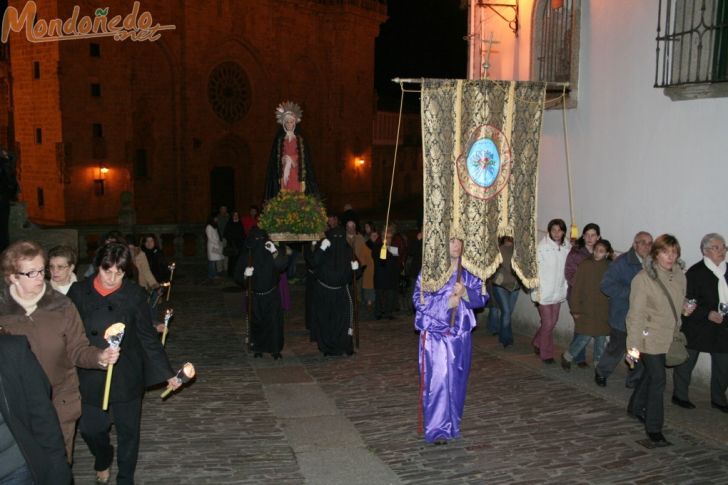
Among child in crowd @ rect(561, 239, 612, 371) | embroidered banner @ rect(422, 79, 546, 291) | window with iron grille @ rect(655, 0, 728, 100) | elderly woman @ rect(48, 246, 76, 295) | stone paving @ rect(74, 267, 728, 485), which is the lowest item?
stone paving @ rect(74, 267, 728, 485)

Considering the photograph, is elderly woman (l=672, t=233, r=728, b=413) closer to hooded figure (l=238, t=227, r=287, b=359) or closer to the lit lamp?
hooded figure (l=238, t=227, r=287, b=359)

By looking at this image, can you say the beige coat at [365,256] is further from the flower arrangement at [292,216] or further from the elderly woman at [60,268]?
the elderly woman at [60,268]

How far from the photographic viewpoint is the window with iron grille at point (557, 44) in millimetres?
11023

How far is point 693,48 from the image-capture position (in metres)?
9.00

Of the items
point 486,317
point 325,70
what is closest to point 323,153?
point 325,70

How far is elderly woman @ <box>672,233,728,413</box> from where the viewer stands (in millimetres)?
7762

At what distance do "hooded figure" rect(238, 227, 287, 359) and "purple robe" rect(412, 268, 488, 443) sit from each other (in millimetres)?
4025

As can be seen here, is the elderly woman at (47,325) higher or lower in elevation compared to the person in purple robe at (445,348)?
higher

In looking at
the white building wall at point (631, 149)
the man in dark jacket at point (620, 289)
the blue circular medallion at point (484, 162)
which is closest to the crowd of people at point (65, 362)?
the blue circular medallion at point (484, 162)

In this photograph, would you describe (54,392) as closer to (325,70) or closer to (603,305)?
(603,305)

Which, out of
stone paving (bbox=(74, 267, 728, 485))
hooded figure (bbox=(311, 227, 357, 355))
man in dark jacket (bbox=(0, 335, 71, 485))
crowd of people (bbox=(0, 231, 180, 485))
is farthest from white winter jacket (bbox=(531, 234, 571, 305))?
man in dark jacket (bbox=(0, 335, 71, 485))

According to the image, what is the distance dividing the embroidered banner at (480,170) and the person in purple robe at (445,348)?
0.90 feet

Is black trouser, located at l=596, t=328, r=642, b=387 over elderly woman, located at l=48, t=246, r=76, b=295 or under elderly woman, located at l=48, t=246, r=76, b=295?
under

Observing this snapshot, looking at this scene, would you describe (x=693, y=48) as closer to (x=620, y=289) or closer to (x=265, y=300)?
(x=620, y=289)
